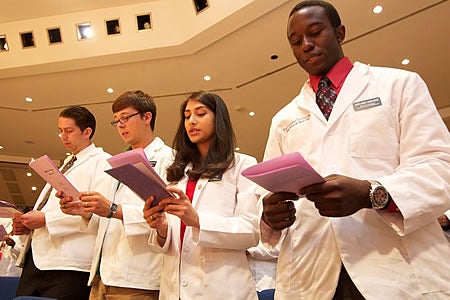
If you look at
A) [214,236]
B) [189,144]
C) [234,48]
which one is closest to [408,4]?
[234,48]

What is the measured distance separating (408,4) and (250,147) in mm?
5171

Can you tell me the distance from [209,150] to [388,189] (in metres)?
1.05

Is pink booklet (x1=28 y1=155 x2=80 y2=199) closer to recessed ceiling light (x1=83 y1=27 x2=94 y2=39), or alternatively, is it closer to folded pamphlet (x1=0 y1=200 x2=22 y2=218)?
folded pamphlet (x1=0 y1=200 x2=22 y2=218)

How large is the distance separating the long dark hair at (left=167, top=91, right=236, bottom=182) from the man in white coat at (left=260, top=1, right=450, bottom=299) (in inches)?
20.0

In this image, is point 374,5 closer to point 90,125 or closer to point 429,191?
point 90,125

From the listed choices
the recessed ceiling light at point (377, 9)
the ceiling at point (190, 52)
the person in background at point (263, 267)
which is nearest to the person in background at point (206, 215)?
the person in background at point (263, 267)

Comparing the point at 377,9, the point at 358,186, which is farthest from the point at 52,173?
the point at 377,9

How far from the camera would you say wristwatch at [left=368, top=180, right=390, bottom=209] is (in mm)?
917

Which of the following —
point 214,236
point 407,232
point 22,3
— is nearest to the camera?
point 407,232

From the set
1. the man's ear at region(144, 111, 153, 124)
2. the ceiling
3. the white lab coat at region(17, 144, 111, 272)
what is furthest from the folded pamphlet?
the ceiling

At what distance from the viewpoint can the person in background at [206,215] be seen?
4.92 feet

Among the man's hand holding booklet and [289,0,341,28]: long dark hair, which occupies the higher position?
[289,0,341,28]: long dark hair

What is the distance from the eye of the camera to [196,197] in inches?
66.2

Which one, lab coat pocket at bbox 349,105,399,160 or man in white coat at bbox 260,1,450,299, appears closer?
man in white coat at bbox 260,1,450,299
